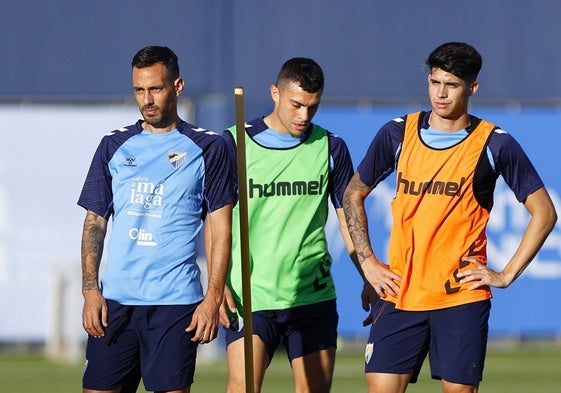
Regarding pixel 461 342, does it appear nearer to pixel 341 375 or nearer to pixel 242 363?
pixel 242 363

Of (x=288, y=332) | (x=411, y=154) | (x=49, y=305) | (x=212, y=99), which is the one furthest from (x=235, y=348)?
(x=212, y=99)

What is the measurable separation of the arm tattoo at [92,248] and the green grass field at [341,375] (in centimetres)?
631

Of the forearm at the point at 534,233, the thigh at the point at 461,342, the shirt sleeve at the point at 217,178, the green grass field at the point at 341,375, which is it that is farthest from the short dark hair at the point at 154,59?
A: the green grass field at the point at 341,375

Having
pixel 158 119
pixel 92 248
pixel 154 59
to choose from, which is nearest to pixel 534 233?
pixel 158 119

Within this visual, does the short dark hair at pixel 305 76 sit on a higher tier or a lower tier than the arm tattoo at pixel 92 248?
higher

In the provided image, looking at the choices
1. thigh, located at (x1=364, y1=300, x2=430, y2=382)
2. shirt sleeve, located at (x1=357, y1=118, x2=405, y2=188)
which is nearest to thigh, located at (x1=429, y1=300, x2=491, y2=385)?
thigh, located at (x1=364, y1=300, x2=430, y2=382)

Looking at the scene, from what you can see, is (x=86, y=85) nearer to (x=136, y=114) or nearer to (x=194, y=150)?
(x=136, y=114)

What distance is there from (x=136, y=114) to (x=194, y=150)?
1120 centimetres

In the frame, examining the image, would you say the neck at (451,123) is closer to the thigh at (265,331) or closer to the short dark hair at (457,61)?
the short dark hair at (457,61)

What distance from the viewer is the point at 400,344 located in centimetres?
779

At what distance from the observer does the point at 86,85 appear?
19.6 m

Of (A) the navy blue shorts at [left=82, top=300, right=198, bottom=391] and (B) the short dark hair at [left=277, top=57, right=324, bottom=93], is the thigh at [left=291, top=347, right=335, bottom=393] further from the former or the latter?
(B) the short dark hair at [left=277, top=57, right=324, bottom=93]

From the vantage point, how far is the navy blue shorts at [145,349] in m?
7.46

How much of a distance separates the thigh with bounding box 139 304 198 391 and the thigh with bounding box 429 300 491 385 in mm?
1292
